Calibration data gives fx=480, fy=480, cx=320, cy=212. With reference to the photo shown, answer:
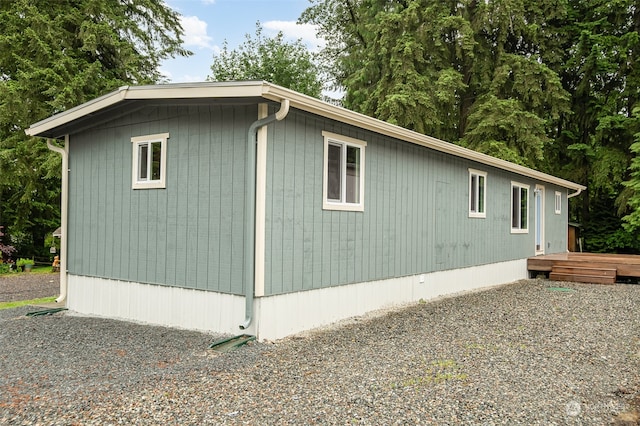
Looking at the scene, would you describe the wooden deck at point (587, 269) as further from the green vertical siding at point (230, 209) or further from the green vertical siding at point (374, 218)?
the green vertical siding at point (230, 209)

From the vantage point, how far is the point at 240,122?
17.6 ft

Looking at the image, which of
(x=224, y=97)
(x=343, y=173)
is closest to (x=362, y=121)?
(x=343, y=173)

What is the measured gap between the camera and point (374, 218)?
7016mm

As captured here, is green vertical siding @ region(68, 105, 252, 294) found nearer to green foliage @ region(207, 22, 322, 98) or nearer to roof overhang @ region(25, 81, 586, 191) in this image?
roof overhang @ region(25, 81, 586, 191)

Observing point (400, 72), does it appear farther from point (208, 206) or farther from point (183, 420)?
point (183, 420)

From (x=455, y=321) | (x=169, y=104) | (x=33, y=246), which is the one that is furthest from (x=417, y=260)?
(x=33, y=246)

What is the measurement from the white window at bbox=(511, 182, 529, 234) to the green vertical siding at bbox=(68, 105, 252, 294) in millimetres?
8527

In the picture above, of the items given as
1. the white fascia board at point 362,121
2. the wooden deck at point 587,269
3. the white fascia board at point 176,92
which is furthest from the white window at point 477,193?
the white fascia board at point 176,92

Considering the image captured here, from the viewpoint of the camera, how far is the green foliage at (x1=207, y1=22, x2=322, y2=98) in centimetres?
2755

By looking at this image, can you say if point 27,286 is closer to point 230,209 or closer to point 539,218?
point 230,209

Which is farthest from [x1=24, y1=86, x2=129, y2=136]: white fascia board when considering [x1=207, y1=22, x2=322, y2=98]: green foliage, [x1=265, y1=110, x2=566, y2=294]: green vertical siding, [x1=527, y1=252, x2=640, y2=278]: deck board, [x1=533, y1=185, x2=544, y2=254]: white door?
[x1=207, y1=22, x2=322, y2=98]: green foliage

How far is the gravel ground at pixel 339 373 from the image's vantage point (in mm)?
3283

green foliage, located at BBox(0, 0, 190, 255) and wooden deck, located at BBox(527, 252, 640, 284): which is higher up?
green foliage, located at BBox(0, 0, 190, 255)

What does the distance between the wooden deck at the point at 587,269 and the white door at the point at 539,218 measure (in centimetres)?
132
